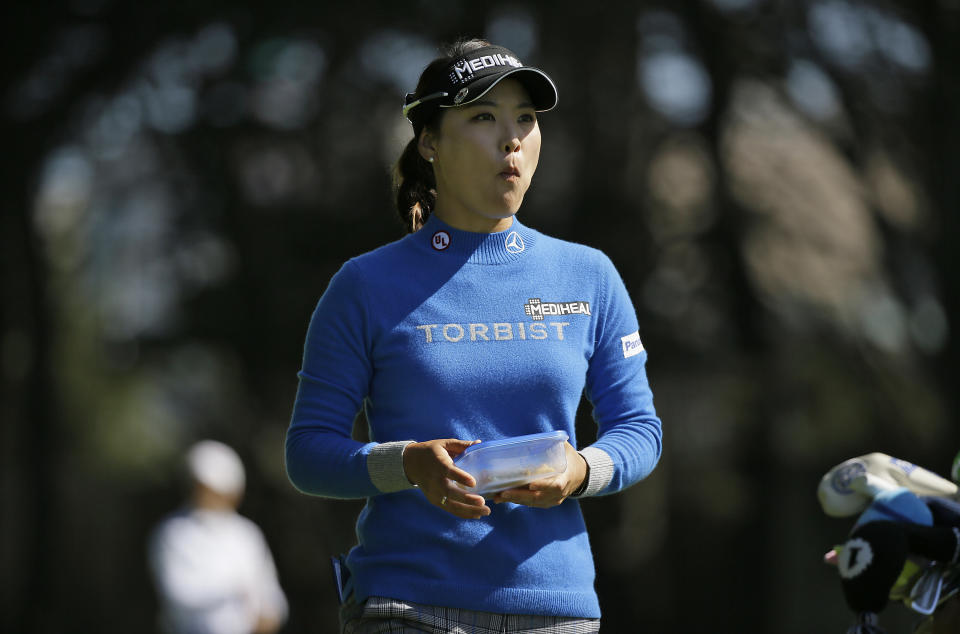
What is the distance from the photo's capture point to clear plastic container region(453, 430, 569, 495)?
216cm

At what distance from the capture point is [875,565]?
280 cm

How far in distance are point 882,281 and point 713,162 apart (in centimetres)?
165

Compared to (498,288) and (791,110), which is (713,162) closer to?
(791,110)

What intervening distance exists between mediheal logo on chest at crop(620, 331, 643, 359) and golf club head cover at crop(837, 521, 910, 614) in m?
0.72

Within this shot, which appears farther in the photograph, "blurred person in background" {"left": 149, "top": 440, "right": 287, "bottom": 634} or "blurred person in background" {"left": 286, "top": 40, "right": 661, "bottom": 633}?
"blurred person in background" {"left": 149, "top": 440, "right": 287, "bottom": 634}

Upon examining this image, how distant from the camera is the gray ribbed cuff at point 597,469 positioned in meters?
2.30

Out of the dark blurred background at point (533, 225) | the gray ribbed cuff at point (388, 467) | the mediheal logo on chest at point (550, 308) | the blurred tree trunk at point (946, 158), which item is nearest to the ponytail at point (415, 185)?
the mediheal logo on chest at point (550, 308)

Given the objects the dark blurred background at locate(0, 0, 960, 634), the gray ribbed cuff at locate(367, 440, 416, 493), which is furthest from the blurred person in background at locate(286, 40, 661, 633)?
the dark blurred background at locate(0, 0, 960, 634)

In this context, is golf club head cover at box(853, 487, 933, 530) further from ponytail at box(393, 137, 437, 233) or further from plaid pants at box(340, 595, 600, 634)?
ponytail at box(393, 137, 437, 233)

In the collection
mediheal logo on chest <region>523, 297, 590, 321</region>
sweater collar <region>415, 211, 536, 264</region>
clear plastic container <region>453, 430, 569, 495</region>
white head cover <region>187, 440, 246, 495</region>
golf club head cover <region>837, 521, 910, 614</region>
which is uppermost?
sweater collar <region>415, 211, 536, 264</region>

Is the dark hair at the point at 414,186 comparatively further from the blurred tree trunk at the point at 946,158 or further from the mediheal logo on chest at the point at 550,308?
the blurred tree trunk at the point at 946,158

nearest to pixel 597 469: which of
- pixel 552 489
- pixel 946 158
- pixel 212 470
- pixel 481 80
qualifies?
pixel 552 489

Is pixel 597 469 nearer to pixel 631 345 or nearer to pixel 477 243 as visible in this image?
pixel 631 345

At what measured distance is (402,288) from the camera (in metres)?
2.46
